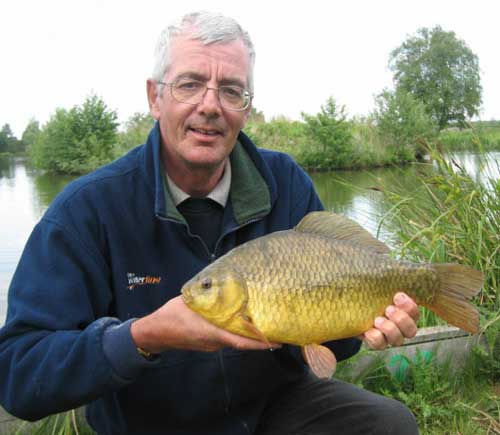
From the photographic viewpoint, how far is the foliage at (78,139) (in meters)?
29.7

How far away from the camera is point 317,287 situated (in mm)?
1259

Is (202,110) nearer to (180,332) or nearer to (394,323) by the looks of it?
(180,332)

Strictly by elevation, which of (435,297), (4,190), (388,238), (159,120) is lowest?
(4,190)

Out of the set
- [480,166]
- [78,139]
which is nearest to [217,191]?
[480,166]

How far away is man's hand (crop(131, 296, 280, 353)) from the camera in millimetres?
1192

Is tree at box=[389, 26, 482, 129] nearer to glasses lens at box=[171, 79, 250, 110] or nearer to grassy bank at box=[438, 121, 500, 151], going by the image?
grassy bank at box=[438, 121, 500, 151]

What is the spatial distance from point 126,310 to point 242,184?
0.53 m

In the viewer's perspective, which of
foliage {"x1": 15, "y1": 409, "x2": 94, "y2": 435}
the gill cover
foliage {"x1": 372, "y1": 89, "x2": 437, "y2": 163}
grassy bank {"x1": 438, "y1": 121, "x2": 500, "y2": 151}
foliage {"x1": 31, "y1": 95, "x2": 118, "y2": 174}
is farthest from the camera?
foliage {"x1": 31, "y1": 95, "x2": 118, "y2": 174}

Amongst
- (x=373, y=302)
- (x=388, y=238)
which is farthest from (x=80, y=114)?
(x=373, y=302)

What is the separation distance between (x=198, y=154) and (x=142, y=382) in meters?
0.68

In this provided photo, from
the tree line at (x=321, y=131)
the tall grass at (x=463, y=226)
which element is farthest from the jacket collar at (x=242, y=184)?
the tree line at (x=321, y=131)

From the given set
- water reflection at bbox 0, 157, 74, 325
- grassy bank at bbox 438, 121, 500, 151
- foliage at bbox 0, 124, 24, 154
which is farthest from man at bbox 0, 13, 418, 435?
foliage at bbox 0, 124, 24, 154

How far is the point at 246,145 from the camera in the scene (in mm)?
1835

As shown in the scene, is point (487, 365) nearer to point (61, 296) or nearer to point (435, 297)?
point (435, 297)
